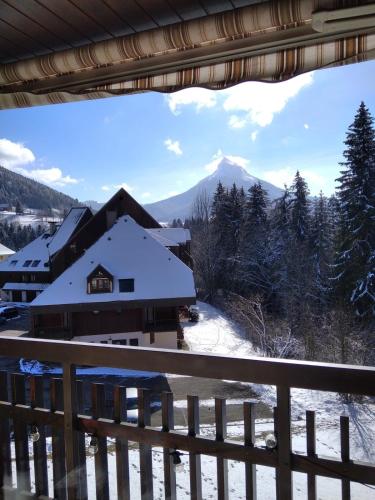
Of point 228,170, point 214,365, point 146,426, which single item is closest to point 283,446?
point 214,365

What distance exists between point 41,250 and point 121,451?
51.5 feet

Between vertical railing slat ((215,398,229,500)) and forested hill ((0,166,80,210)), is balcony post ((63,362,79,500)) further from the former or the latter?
forested hill ((0,166,80,210))

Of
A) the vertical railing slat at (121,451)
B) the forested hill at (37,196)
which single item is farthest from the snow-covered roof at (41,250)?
the vertical railing slat at (121,451)

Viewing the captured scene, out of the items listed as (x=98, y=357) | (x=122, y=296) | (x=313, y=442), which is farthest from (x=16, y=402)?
(x=122, y=296)

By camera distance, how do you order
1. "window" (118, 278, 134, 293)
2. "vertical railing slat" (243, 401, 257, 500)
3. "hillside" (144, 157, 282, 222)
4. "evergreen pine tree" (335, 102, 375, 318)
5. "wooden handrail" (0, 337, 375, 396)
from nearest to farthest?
"wooden handrail" (0, 337, 375, 396)
"vertical railing slat" (243, 401, 257, 500)
"window" (118, 278, 134, 293)
"hillside" (144, 157, 282, 222)
"evergreen pine tree" (335, 102, 375, 318)

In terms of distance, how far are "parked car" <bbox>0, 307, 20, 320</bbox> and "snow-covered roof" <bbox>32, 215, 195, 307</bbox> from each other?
586cm

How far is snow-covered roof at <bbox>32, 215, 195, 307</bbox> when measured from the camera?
28.9ft

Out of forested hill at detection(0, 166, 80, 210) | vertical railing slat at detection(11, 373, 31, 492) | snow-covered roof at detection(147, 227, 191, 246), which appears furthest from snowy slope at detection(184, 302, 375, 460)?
forested hill at detection(0, 166, 80, 210)

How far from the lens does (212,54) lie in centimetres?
131

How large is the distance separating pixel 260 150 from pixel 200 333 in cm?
626

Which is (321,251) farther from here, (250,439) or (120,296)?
(250,439)

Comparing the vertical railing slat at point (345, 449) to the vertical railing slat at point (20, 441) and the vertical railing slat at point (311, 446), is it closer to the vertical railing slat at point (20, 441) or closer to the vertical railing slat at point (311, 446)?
the vertical railing slat at point (311, 446)

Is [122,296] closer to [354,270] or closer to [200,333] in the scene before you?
[200,333]

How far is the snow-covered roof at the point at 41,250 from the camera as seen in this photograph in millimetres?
13647
